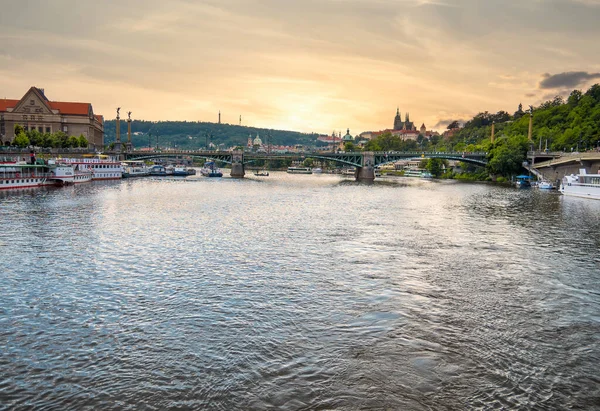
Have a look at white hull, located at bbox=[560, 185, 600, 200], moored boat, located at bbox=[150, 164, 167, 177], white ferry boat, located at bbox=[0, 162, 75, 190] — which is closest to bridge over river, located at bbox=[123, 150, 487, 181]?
moored boat, located at bbox=[150, 164, 167, 177]

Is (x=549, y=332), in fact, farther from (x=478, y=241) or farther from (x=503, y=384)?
(x=478, y=241)

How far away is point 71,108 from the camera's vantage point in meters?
154

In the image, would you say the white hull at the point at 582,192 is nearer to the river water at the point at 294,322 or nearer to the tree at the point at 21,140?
the river water at the point at 294,322

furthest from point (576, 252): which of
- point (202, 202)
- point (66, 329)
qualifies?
point (202, 202)

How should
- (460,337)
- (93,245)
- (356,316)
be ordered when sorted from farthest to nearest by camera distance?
(93,245), (356,316), (460,337)

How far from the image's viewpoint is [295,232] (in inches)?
1296

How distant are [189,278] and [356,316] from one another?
310 inches

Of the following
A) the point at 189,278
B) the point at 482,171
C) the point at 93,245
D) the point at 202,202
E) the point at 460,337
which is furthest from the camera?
the point at 482,171

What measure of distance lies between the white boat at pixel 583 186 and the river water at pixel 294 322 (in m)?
44.1

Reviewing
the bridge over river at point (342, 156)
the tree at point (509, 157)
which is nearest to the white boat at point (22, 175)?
the bridge over river at point (342, 156)

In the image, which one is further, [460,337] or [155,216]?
[155,216]

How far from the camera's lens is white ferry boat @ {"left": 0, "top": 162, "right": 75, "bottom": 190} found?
65.5 metres

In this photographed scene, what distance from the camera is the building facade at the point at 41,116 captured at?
143 metres

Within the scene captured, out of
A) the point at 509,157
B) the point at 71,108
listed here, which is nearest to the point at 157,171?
the point at 71,108
